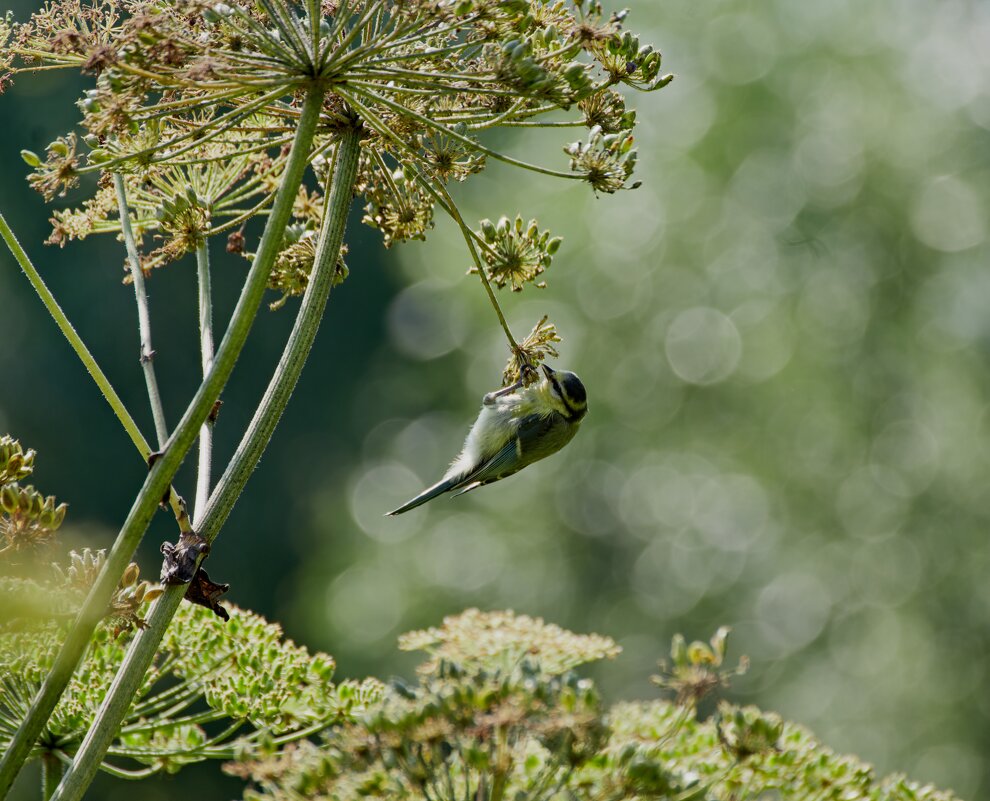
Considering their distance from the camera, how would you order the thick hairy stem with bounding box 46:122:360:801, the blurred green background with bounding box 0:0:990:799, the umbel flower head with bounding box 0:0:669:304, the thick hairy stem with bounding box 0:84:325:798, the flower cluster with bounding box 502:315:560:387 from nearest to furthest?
the thick hairy stem with bounding box 0:84:325:798 → the thick hairy stem with bounding box 46:122:360:801 → the umbel flower head with bounding box 0:0:669:304 → the flower cluster with bounding box 502:315:560:387 → the blurred green background with bounding box 0:0:990:799

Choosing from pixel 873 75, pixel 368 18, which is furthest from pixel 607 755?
pixel 873 75

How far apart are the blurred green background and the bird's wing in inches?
557

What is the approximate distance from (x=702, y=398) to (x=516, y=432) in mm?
16703

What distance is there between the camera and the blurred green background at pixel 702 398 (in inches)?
778

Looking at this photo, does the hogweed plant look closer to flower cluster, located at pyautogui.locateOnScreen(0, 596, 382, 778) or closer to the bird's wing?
flower cluster, located at pyautogui.locateOnScreen(0, 596, 382, 778)

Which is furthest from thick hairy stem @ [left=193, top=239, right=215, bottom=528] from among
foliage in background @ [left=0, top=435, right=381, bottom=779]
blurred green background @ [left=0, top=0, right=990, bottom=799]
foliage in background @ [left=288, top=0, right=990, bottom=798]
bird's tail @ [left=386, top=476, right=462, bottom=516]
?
foliage in background @ [left=288, top=0, right=990, bottom=798]

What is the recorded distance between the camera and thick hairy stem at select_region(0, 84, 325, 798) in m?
2.22

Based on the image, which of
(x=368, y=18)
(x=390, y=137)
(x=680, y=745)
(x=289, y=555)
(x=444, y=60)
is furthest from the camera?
(x=289, y=555)

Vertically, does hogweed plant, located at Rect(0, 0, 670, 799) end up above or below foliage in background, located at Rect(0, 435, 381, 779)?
above

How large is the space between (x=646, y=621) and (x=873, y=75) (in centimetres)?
1005

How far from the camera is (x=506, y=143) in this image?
937 inches

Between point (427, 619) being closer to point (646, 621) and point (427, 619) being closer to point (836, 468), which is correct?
point (646, 621)

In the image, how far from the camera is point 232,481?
253cm

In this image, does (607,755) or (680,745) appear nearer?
(607,755)
